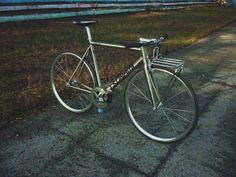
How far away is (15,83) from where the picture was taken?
18.1 feet

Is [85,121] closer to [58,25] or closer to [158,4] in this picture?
[58,25]

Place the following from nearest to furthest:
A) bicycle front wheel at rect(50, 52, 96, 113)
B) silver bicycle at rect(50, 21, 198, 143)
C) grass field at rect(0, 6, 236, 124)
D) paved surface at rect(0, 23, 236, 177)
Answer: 1. paved surface at rect(0, 23, 236, 177)
2. silver bicycle at rect(50, 21, 198, 143)
3. bicycle front wheel at rect(50, 52, 96, 113)
4. grass field at rect(0, 6, 236, 124)

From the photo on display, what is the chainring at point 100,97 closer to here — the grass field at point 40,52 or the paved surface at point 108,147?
the paved surface at point 108,147

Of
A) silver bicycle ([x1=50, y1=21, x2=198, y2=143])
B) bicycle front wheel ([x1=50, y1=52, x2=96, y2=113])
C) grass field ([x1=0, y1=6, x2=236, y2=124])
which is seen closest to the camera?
silver bicycle ([x1=50, y1=21, x2=198, y2=143])

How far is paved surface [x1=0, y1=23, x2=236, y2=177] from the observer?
3139 millimetres

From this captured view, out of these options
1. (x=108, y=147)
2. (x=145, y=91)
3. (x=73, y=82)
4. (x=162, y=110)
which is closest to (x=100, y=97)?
(x=73, y=82)

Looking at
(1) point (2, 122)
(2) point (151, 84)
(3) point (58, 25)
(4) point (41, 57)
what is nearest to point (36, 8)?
(3) point (58, 25)

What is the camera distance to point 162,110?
4.13m

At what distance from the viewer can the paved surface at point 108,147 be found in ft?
10.3

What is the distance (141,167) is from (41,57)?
5161 millimetres

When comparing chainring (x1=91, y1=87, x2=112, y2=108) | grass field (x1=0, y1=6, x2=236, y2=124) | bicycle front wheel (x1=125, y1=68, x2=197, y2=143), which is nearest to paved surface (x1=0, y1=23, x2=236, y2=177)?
bicycle front wheel (x1=125, y1=68, x2=197, y2=143)

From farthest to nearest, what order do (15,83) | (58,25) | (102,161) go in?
(58,25) → (15,83) → (102,161)

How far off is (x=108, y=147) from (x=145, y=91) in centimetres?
205

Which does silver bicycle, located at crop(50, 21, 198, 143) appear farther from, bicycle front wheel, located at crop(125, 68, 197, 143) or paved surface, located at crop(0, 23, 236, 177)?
paved surface, located at crop(0, 23, 236, 177)
